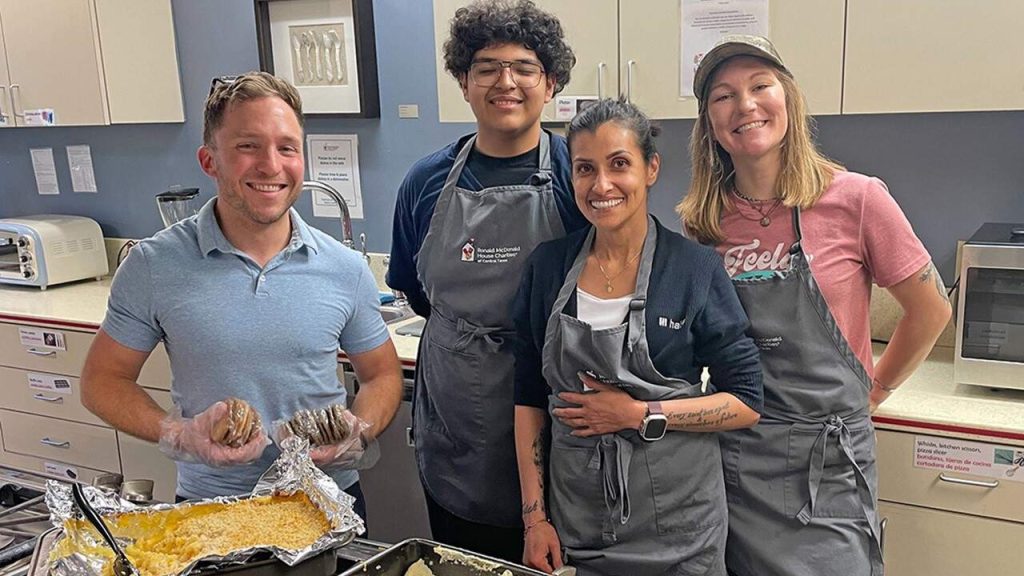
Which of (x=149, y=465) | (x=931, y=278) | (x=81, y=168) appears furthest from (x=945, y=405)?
(x=81, y=168)

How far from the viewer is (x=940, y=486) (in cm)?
181

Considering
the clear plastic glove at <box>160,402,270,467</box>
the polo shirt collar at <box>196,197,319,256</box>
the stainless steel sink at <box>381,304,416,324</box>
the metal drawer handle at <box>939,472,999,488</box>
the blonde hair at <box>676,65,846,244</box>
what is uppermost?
the blonde hair at <box>676,65,846,244</box>

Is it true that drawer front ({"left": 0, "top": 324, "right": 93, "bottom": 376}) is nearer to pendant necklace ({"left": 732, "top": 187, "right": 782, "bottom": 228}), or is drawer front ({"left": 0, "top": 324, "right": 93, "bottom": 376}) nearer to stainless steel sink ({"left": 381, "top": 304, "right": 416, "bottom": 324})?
stainless steel sink ({"left": 381, "top": 304, "right": 416, "bottom": 324})

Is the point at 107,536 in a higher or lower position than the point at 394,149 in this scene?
lower

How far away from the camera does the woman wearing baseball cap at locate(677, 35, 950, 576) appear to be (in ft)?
4.66

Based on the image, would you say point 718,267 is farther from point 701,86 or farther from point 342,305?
point 342,305

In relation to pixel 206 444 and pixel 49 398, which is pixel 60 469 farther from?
pixel 206 444

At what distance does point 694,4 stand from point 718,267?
0.89 metres

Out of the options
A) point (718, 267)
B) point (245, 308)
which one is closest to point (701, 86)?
point (718, 267)

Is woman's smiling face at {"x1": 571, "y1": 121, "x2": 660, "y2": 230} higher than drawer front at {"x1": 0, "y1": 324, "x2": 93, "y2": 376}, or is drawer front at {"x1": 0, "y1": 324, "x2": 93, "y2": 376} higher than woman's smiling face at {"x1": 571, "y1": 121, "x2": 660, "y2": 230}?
woman's smiling face at {"x1": 571, "y1": 121, "x2": 660, "y2": 230}

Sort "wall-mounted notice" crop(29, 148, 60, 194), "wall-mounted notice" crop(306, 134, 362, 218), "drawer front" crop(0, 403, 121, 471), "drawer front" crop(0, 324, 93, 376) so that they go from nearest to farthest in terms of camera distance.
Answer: "drawer front" crop(0, 324, 93, 376) → "drawer front" crop(0, 403, 121, 471) → "wall-mounted notice" crop(306, 134, 362, 218) → "wall-mounted notice" crop(29, 148, 60, 194)

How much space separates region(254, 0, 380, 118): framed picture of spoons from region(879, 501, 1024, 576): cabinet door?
2.04 metres

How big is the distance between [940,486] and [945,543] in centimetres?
14

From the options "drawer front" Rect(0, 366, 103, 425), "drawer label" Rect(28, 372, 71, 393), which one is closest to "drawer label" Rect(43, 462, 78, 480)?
"drawer front" Rect(0, 366, 103, 425)
